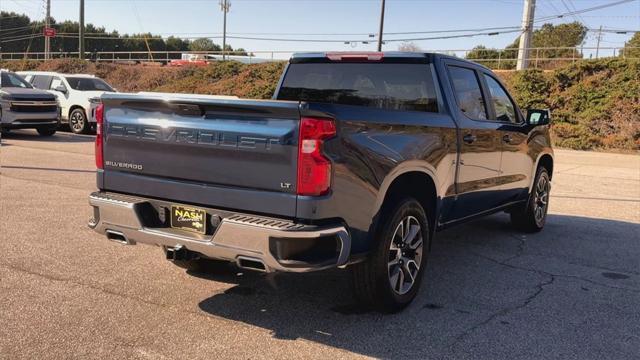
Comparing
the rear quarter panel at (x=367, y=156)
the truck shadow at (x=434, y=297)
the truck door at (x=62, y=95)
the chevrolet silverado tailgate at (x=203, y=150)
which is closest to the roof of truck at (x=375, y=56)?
the rear quarter panel at (x=367, y=156)

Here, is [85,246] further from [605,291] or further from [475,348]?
[605,291]

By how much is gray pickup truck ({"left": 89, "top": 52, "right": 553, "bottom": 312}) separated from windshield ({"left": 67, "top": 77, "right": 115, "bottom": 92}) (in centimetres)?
1494

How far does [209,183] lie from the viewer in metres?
3.97

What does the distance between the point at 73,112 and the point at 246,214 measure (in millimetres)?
16518

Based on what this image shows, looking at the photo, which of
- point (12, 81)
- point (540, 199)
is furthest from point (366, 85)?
point (12, 81)

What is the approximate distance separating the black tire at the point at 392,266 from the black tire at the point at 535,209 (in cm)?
288

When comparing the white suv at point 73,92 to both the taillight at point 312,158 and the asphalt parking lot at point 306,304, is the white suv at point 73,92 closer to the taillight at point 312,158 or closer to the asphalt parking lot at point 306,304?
the asphalt parking lot at point 306,304

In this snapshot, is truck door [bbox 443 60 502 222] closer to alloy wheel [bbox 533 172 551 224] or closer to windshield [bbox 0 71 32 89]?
alloy wheel [bbox 533 172 551 224]

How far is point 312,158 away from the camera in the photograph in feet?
11.9

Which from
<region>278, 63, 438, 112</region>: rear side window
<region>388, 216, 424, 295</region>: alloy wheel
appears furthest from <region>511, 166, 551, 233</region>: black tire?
<region>388, 216, 424, 295</region>: alloy wheel

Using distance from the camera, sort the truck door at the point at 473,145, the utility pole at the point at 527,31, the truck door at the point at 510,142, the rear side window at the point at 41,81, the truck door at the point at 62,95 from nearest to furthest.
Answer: the truck door at the point at 473,145 → the truck door at the point at 510,142 → the truck door at the point at 62,95 → the rear side window at the point at 41,81 → the utility pole at the point at 527,31

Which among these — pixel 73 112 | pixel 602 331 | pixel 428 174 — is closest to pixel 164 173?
pixel 428 174

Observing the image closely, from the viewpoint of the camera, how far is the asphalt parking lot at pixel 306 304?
3857 millimetres

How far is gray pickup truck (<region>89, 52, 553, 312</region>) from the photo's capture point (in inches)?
144
